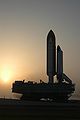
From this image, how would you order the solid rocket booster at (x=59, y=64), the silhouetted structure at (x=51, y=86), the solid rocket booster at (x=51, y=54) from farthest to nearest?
1. the solid rocket booster at (x=59, y=64)
2. the solid rocket booster at (x=51, y=54)
3. the silhouetted structure at (x=51, y=86)

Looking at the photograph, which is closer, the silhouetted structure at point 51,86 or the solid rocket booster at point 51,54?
the silhouetted structure at point 51,86

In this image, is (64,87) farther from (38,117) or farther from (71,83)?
(38,117)

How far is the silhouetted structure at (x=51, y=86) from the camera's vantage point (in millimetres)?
142875

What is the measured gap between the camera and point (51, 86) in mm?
147250

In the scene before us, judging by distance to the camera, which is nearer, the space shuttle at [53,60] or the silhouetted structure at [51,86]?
the silhouetted structure at [51,86]

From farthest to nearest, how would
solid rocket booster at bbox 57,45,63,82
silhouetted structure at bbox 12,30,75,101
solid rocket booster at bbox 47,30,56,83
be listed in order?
solid rocket booster at bbox 57,45,63,82
solid rocket booster at bbox 47,30,56,83
silhouetted structure at bbox 12,30,75,101

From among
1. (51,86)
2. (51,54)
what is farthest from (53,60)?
(51,86)

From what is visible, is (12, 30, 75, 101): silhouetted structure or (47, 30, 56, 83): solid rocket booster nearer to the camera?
(12, 30, 75, 101): silhouetted structure

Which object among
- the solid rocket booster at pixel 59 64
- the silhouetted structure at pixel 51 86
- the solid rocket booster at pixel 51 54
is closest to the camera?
the silhouetted structure at pixel 51 86

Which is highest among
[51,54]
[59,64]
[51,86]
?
[51,54]

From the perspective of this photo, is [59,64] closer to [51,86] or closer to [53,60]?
Result: [53,60]

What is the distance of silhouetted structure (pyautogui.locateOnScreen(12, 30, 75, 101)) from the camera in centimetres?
14288

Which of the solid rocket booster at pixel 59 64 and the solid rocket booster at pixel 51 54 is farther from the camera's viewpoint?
the solid rocket booster at pixel 59 64

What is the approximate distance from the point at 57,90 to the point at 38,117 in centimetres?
8939
